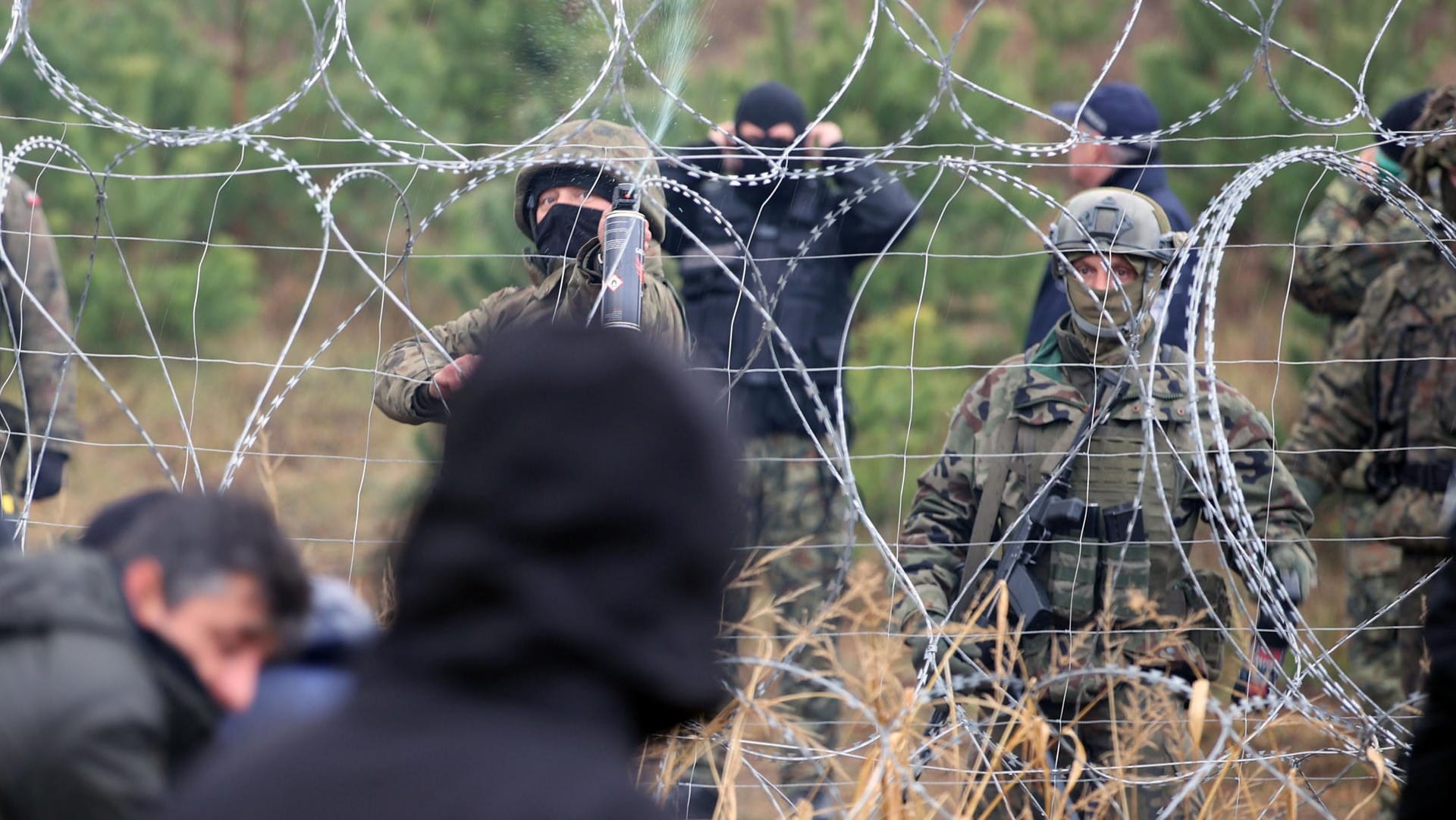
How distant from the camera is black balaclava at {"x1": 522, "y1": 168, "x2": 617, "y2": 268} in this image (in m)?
3.70

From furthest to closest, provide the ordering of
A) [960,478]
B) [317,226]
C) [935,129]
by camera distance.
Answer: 1. [317,226]
2. [935,129]
3. [960,478]

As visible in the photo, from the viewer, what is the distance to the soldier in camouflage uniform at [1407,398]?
166 inches

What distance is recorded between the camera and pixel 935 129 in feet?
27.0

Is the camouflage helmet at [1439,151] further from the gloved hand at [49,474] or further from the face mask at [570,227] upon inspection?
the gloved hand at [49,474]

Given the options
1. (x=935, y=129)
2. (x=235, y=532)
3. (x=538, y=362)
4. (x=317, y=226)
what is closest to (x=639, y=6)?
(x=235, y=532)

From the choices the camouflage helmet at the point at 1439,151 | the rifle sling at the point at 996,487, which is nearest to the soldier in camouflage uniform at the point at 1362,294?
the camouflage helmet at the point at 1439,151

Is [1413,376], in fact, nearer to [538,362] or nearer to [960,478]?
[960,478]

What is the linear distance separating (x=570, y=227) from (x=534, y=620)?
2.76 m

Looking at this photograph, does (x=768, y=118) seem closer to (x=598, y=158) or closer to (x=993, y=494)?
(x=598, y=158)

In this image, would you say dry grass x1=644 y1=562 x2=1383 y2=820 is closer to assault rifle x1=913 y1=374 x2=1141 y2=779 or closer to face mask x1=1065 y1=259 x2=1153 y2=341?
assault rifle x1=913 y1=374 x2=1141 y2=779

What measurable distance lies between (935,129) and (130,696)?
275 inches

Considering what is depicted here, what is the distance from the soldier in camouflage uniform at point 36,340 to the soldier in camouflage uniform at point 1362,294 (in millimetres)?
3520

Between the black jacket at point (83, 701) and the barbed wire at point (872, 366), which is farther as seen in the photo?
the barbed wire at point (872, 366)

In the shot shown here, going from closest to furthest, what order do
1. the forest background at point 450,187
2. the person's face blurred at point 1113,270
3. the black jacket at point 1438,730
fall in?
the black jacket at point 1438,730, the person's face blurred at point 1113,270, the forest background at point 450,187
